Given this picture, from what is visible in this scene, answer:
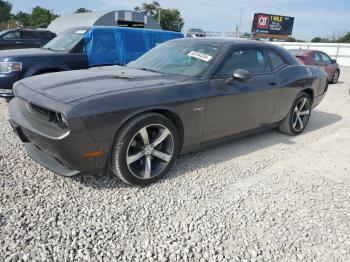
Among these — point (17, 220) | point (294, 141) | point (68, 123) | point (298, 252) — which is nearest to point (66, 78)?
point (68, 123)

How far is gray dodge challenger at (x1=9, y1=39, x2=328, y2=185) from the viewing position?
2.83 m

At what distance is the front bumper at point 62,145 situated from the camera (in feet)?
9.00

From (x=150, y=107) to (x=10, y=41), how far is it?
40.8 feet

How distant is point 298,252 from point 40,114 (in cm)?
251

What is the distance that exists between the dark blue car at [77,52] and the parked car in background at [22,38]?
6.64 meters

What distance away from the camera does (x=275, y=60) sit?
481 cm

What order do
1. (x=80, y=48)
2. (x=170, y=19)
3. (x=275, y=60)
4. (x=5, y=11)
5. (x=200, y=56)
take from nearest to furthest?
(x=200, y=56) → (x=275, y=60) → (x=80, y=48) → (x=170, y=19) → (x=5, y=11)

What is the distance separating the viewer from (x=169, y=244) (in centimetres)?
247

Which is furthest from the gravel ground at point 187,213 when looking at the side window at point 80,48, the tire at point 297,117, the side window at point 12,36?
the side window at point 12,36

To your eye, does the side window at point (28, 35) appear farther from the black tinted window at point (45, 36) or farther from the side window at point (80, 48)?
the side window at point (80, 48)

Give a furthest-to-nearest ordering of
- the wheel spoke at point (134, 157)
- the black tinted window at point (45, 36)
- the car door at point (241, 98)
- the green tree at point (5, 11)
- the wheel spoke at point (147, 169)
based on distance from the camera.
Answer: the green tree at point (5, 11) → the black tinted window at point (45, 36) → the car door at point (241, 98) → the wheel spoke at point (147, 169) → the wheel spoke at point (134, 157)

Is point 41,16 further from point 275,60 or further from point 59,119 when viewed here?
point 59,119

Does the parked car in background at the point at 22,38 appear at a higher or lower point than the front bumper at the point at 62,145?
higher

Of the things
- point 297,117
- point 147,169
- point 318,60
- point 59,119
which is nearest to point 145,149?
point 147,169
